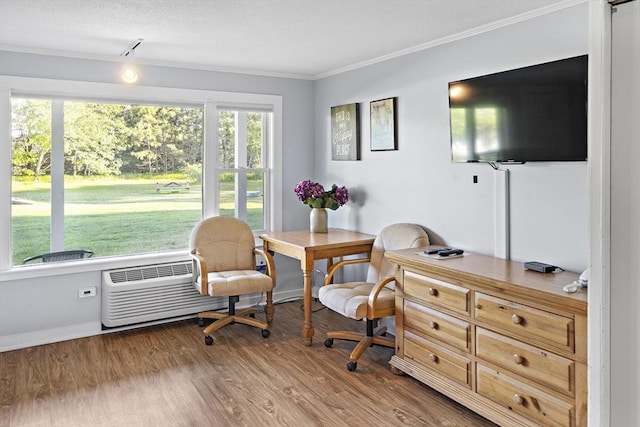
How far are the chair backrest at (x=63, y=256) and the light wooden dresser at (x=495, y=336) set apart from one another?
269 centimetres

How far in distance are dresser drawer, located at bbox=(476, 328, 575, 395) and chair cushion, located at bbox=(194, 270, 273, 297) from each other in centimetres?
195

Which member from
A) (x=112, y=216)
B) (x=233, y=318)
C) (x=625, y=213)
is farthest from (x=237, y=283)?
(x=625, y=213)

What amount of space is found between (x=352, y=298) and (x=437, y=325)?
0.69 metres

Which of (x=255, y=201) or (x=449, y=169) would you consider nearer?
(x=449, y=169)

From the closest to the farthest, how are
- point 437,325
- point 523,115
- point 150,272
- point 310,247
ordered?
point 523,115, point 437,325, point 310,247, point 150,272

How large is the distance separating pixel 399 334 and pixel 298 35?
A: 2.20m

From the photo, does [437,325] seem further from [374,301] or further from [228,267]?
[228,267]

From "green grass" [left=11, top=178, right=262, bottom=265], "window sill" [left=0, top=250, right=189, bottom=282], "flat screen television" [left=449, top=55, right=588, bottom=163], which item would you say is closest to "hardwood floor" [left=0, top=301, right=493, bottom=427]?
"window sill" [left=0, top=250, right=189, bottom=282]

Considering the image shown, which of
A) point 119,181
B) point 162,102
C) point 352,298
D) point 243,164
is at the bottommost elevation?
point 352,298

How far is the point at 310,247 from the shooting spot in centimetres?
400

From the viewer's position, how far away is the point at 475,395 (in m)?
2.83

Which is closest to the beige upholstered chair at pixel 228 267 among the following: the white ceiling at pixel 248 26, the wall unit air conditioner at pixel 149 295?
the wall unit air conditioner at pixel 149 295

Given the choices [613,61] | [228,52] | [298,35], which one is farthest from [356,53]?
[613,61]

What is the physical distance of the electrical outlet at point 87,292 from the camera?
4223 millimetres
